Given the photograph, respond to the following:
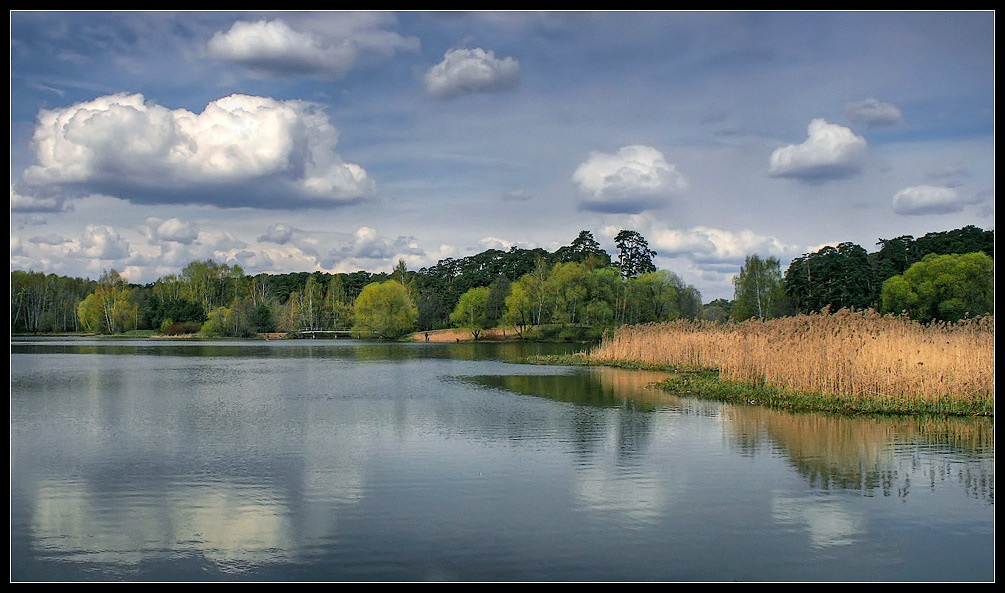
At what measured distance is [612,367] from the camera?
114 ft

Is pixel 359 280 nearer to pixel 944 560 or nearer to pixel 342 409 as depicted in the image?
pixel 342 409

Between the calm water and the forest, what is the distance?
160 ft

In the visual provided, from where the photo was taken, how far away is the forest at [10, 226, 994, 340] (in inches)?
2596

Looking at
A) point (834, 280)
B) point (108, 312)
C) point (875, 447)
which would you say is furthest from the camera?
point (108, 312)

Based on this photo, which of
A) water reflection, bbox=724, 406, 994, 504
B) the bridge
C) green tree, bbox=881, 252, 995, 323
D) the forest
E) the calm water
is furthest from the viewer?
the bridge

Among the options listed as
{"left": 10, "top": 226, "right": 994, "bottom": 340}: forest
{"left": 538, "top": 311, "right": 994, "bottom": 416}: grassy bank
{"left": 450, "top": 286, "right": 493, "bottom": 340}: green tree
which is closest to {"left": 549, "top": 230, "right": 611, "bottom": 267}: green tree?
{"left": 10, "top": 226, "right": 994, "bottom": 340}: forest

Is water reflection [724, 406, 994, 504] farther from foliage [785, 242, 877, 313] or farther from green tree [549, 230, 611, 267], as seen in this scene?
green tree [549, 230, 611, 267]

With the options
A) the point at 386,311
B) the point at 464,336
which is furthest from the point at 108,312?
the point at 464,336

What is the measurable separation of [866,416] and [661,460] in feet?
23.7

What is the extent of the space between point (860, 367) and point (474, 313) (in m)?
74.8

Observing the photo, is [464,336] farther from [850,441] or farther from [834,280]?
[850,441]

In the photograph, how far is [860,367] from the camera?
18.8 metres

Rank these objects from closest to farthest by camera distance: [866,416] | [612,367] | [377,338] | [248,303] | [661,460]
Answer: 1. [661,460]
2. [866,416]
3. [612,367]
4. [377,338]
5. [248,303]
